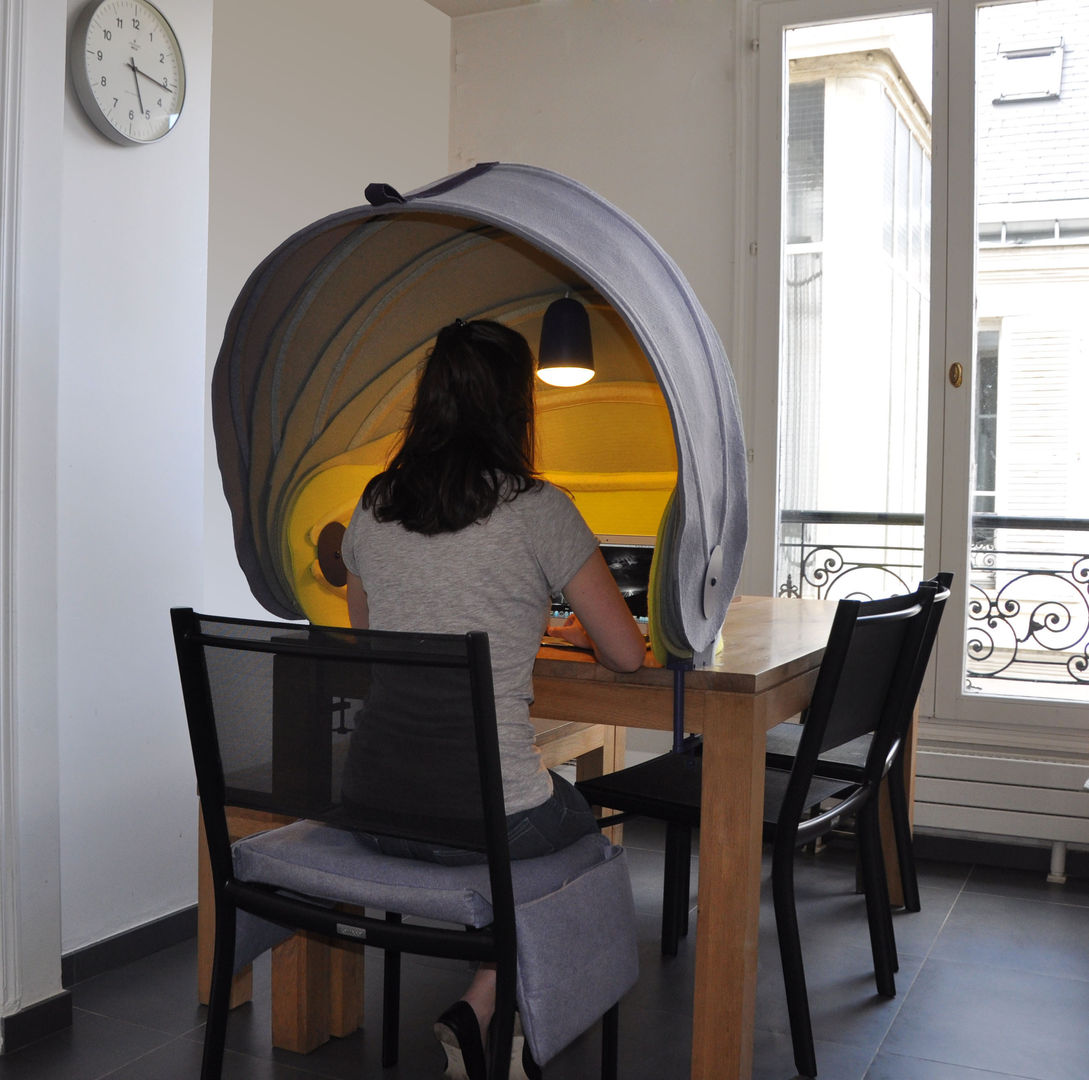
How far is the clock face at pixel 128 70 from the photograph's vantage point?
7.79 ft

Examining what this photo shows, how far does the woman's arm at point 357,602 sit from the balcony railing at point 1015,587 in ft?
7.32

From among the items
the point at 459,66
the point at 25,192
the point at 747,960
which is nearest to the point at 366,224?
the point at 25,192

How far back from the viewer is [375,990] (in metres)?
2.51

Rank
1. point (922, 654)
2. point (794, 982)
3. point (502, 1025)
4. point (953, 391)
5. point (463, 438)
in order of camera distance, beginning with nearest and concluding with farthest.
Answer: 1. point (502, 1025)
2. point (463, 438)
3. point (794, 982)
4. point (922, 654)
5. point (953, 391)

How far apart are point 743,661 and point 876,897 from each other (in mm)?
817

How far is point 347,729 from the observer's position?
62.2 inches

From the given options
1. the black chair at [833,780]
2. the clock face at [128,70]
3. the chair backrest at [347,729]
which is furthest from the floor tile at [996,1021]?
the clock face at [128,70]

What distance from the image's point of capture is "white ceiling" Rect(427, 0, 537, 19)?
14.0ft

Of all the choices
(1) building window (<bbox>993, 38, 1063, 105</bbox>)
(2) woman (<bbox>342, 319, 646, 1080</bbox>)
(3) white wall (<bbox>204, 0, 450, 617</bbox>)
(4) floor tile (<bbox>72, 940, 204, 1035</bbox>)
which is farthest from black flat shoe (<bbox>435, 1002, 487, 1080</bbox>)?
(1) building window (<bbox>993, 38, 1063, 105</bbox>)

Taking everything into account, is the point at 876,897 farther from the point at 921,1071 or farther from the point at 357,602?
the point at 357,602

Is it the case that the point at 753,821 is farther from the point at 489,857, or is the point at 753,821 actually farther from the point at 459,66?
the point at 459,66

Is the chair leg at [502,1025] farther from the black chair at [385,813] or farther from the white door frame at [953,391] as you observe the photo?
the white door frame at [953,391]

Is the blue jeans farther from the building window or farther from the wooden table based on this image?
the building window

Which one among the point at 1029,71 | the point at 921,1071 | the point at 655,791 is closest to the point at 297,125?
the point at 1029,71
